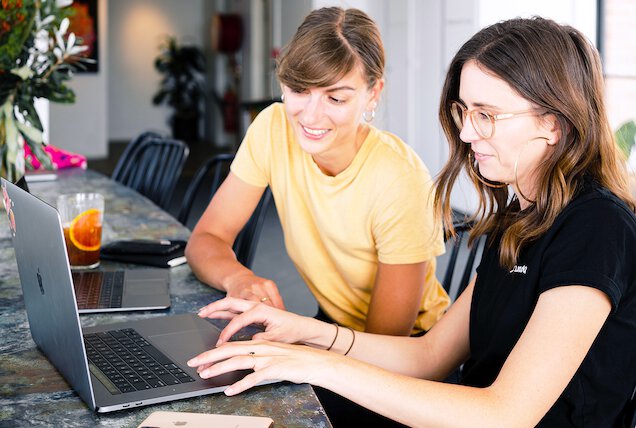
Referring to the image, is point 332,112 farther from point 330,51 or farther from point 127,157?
point 127,157

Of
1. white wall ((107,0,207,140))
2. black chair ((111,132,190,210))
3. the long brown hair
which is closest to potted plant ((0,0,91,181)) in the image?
black chair ((111,132,190,210))

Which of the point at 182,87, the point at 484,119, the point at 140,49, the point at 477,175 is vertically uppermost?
the point at 140,49

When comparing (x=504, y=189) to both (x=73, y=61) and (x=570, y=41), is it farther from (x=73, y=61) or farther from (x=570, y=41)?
(x=73, y=61)

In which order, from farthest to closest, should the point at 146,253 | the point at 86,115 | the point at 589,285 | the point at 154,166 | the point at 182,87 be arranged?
the point at 182,87, the point at 86,115, the point at 154,166, the point at 146,253, the point at 589,285

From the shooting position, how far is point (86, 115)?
10.9 m

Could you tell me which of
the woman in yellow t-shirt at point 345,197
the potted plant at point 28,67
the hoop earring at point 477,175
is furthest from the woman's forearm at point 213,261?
the potted plant at point 28,67

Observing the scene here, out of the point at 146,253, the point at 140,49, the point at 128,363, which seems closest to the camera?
the point at 128,363

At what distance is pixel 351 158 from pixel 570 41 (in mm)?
768

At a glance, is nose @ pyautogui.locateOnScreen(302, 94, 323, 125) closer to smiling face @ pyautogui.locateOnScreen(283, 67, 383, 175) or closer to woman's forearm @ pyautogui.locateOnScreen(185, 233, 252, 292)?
smiling face @ pyautogui.locateOnScreen(283, 67, 383, 175)

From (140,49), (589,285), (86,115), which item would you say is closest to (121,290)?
(589,285)

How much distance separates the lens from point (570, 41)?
1.28 m

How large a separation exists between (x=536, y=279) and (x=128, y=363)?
669 mm

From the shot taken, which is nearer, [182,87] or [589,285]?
[589,285]

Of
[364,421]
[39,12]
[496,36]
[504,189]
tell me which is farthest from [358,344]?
[39,12]
